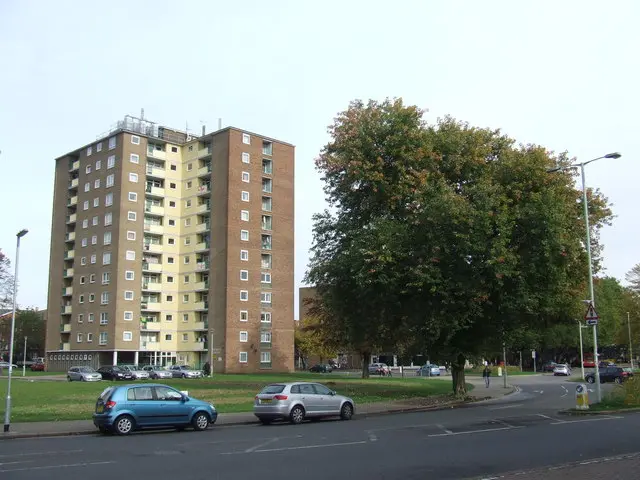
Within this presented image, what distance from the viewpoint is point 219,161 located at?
81375mm

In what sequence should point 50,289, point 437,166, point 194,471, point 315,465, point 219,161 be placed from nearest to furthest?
point 194,471 < point 315,465 < point 437,166 < point 219,161 < point 50,289

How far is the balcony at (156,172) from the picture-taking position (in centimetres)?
8406

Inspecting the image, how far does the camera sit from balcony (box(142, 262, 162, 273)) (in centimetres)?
8218

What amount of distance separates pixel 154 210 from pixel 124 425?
67.8m

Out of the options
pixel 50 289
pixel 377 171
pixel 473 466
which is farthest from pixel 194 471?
pixel 50 289

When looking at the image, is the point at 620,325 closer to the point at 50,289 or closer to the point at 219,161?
the point at 219,161

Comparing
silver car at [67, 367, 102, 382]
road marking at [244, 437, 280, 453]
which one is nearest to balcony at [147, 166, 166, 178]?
silver car at [67, 367, 102, 382]

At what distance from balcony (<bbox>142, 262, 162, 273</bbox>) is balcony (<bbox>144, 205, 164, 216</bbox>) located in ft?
21.9

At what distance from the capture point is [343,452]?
14.1 meters

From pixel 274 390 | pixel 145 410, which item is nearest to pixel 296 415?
pixel 274 390

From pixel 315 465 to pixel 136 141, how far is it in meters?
76.8

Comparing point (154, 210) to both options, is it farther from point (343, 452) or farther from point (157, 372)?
point (343, 452)

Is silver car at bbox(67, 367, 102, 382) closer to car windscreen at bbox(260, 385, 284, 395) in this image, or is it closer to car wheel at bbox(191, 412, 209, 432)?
car windscreen at bbox(260, 385, 284, 395)

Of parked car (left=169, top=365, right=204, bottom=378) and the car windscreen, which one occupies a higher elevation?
the car windscreen
